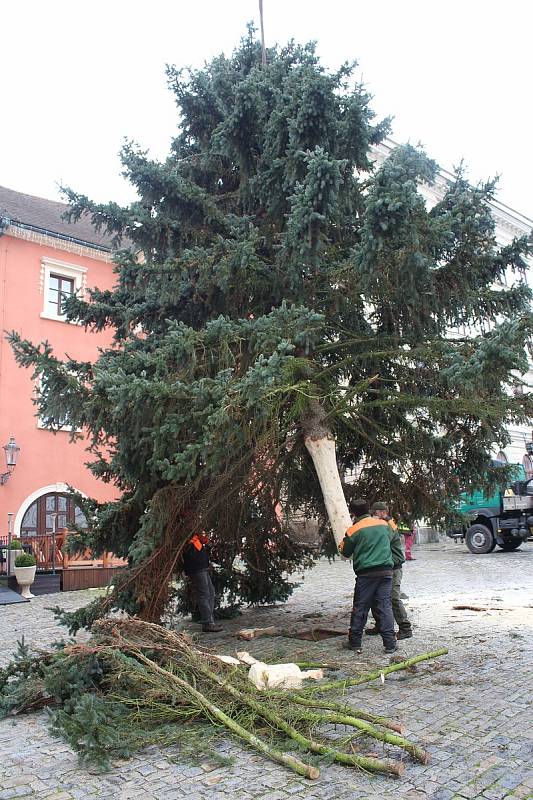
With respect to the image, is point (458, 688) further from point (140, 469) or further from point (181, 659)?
point (140, 469)

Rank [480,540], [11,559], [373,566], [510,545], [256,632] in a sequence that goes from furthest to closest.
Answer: [510,545], [480,540], [11,559], [256,632], [373,566]

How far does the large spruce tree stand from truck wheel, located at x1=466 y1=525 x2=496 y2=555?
13392 mm

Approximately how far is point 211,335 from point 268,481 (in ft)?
7.66

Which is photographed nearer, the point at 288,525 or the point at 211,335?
the point at 211,335

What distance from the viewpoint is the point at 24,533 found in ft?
68.3

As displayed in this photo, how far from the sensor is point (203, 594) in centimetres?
917

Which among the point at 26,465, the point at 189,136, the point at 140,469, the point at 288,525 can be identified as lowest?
the point at 288,525

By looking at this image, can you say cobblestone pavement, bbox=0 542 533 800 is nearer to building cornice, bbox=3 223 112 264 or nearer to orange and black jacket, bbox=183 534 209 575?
orange and black jacket, bbox=183 534 209 575

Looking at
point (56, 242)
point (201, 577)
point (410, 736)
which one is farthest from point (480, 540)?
point (410, 736)

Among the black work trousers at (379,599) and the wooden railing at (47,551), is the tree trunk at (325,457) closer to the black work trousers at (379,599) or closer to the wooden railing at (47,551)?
the black work trousers at (379,599)

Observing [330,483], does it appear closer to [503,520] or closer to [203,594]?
[203,594]

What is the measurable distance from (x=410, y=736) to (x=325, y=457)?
3.81m

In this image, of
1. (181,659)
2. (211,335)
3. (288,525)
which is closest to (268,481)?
(288,525)

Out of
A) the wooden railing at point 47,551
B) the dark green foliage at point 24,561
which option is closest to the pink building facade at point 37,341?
the wooden railing at point 47,551
